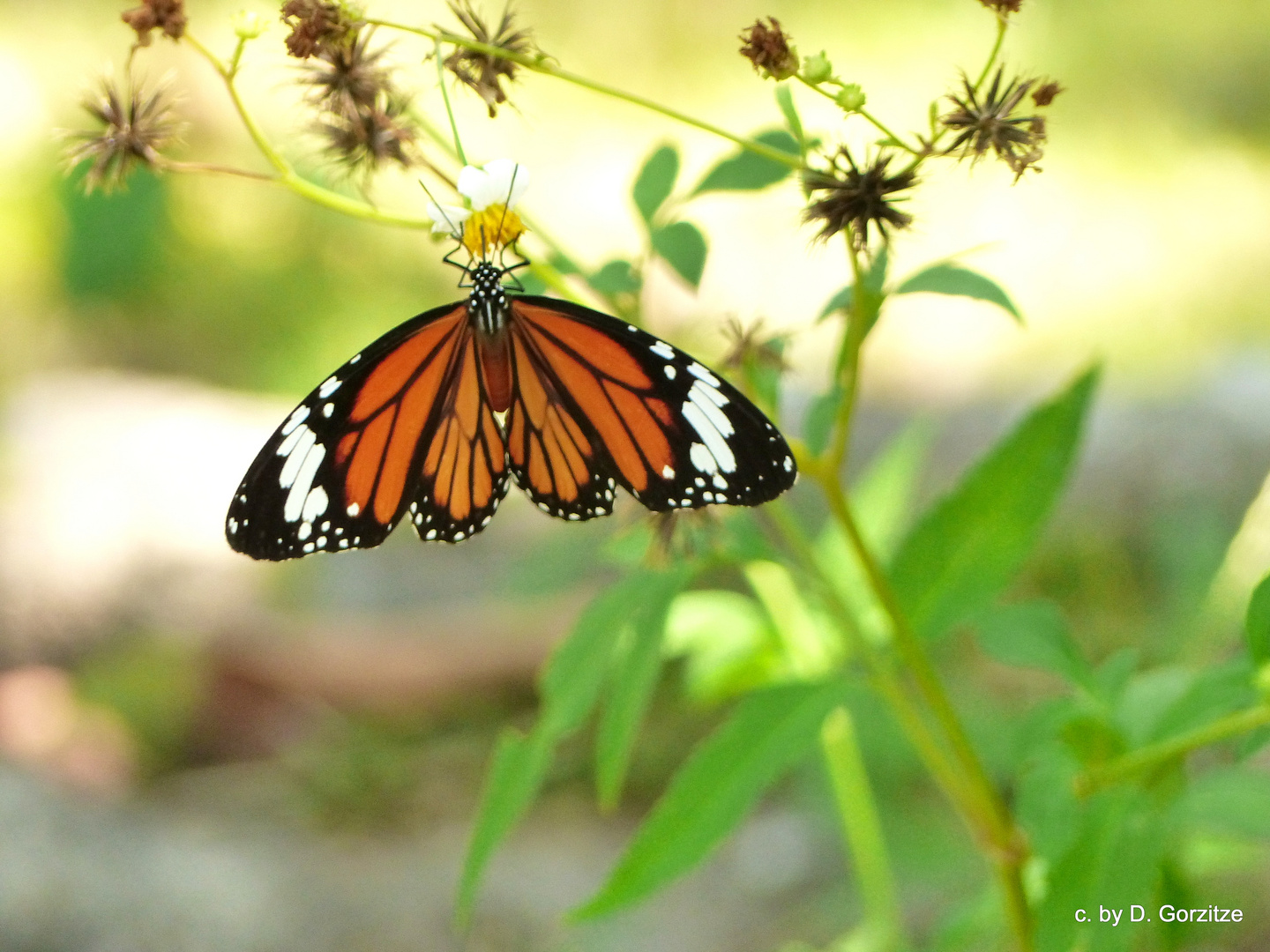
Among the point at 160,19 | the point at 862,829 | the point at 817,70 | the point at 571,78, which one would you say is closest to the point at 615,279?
the point at 571,78

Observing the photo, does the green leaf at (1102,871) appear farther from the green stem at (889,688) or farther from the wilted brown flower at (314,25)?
the wilted brown flower at (314,25)

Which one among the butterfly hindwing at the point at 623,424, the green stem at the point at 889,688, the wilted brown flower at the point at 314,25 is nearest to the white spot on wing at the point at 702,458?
the butterfly hindwing at the point at 623,424

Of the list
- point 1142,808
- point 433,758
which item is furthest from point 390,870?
point 1142,808

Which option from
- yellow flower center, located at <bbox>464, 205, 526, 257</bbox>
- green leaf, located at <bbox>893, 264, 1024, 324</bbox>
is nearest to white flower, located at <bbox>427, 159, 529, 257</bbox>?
yellow flower center, located at <bbox>464, 205, 526, 257</bbox>

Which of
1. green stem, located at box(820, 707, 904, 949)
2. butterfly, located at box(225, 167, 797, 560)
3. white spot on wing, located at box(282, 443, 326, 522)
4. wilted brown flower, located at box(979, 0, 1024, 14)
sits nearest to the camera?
wilted brown flower, located at box(979, 0, 1024, 14)

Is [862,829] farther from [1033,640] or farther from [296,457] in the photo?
[296,457]

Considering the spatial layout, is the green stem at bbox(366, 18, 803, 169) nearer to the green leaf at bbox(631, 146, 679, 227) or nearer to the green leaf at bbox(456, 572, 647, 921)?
the green leaf at bbox(631, 146, 679, 227)
